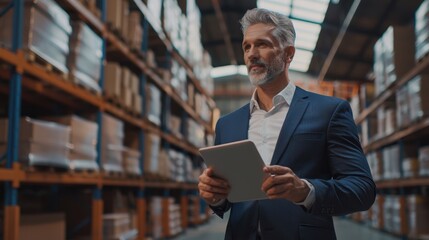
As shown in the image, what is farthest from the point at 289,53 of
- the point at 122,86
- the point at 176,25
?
the point at 176,25

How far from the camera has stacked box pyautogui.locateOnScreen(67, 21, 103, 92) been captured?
175 inches

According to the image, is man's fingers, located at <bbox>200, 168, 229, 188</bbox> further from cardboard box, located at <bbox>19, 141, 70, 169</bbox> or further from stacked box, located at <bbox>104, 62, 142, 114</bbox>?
stacked box, located at <bbox>104, 62, 142, 114</bbox>

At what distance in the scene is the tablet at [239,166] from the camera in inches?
58.4

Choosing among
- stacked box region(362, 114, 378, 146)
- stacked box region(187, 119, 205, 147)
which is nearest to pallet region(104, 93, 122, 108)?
stacked box region(187, 119, 205, 147)

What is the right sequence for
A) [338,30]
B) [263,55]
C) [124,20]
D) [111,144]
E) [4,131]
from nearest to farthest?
[263,55]
[4,131]
[111,144]
[124,20]
[338,30]

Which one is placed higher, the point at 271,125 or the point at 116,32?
the point at 116,32

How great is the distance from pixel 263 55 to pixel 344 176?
0.50 metres

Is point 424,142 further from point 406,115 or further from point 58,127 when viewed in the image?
point 58,127

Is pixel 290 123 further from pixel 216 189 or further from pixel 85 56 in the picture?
pixel 85 56

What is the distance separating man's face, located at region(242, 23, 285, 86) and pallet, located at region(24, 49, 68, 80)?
7.57 feet

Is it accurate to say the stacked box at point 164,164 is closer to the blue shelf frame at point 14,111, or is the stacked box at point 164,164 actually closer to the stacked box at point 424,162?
the stacked box at point 424,162

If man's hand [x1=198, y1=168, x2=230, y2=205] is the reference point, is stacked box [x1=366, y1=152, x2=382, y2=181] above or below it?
above

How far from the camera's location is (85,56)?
4.67 m

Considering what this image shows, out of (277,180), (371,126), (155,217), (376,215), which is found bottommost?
(376,215)
